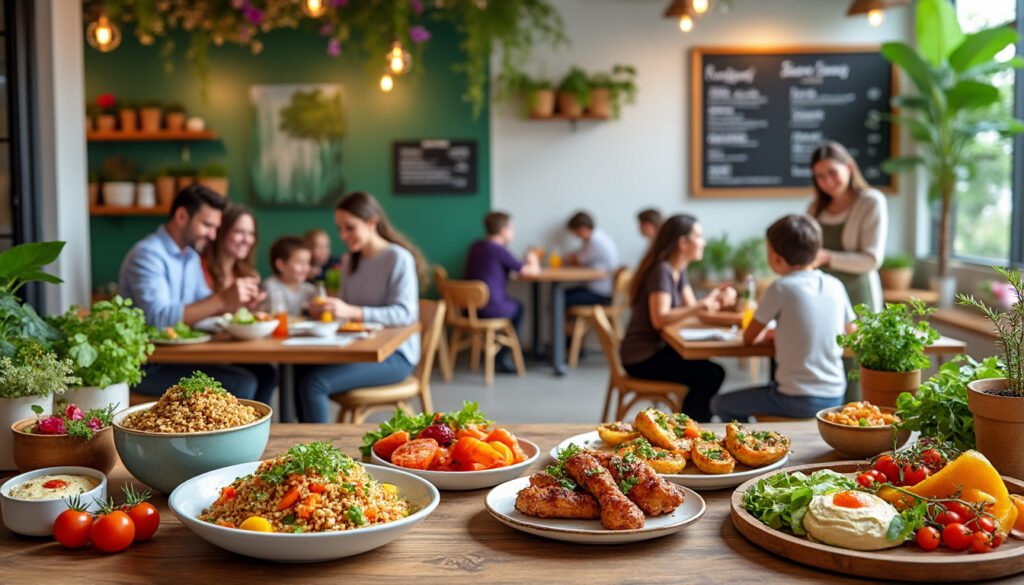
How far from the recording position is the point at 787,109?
317 inches

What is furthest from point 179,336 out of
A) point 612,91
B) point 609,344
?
point 612,91

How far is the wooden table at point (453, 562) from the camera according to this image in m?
1.34

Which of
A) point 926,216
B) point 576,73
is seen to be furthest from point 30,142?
point 926,216

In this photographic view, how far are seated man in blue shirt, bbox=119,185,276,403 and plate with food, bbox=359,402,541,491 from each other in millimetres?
2263

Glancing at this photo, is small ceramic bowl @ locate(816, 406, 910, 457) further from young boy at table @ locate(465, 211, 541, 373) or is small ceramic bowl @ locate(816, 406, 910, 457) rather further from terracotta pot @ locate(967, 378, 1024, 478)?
young boy at table @ locate(465, 211, 541, 373)

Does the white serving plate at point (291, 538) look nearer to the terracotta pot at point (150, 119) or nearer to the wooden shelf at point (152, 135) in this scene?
the wooden shelf at point (152, 135)

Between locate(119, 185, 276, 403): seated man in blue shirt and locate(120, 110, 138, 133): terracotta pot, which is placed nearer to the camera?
locate(119, 185, 276, 403): seated man in blue shirt

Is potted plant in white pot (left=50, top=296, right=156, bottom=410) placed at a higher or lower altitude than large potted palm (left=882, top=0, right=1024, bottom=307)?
lower

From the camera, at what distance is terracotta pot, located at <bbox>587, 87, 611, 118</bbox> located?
7957 mm

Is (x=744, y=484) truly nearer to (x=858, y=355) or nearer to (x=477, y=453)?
(x=477, y=453)

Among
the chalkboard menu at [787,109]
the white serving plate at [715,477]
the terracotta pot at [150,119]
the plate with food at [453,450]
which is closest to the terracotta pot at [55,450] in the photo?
the plate with food at [453,450]

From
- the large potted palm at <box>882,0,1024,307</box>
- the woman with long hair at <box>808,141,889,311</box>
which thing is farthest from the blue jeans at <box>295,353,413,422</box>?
the large potted palm at <box>882,0,1024,307</box>

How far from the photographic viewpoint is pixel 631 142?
8.23 metres

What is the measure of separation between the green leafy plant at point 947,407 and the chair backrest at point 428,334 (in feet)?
9.40
